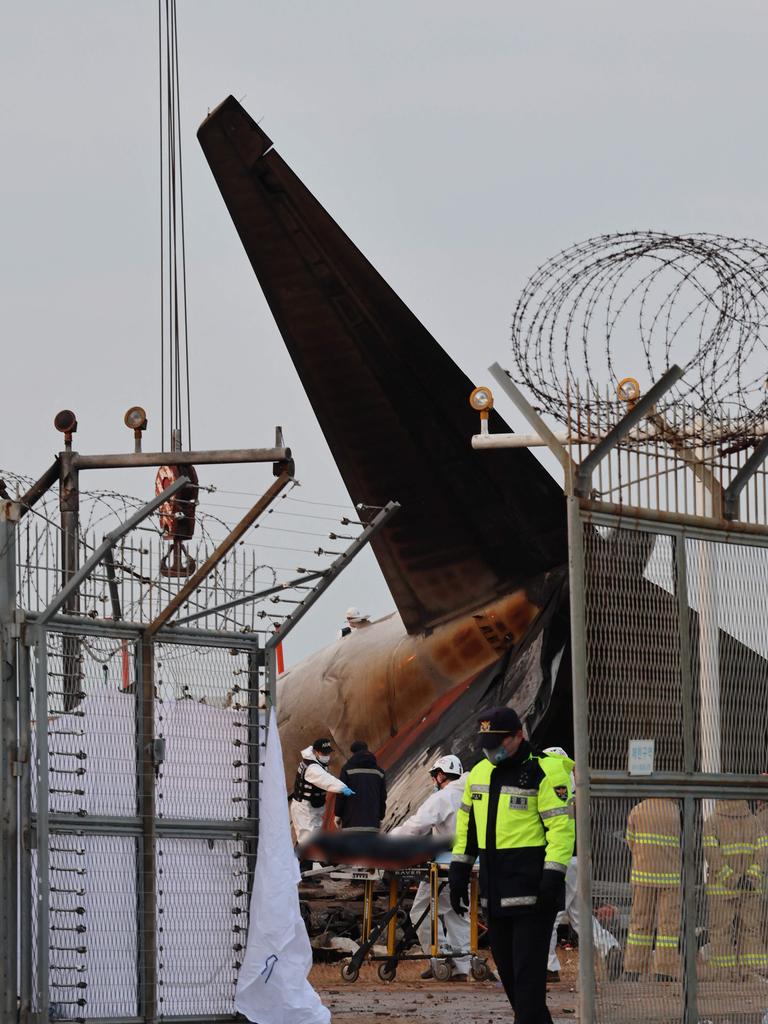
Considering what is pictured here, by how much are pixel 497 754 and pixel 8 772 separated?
2.99 m

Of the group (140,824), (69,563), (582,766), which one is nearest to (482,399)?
(69,563)

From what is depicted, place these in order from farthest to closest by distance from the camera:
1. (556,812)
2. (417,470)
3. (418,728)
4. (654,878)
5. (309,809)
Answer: (418,728), (417,470), (309,809), (556,812), (654,878)

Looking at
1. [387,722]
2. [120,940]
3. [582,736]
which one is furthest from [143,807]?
[387,722]

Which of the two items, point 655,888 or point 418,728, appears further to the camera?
point 418,728

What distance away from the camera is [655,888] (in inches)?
433

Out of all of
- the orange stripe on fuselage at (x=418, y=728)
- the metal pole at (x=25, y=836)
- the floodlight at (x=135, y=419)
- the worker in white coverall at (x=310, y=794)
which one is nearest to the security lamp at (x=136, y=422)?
the floodlight at (x=135, y=419)

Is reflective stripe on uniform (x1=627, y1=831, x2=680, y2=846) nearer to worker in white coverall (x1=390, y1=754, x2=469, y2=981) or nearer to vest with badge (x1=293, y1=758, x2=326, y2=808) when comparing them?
worker in white coverall (x1=390, y1=754, x2=469, y2=981)

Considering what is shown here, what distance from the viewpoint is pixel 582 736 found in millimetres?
10445

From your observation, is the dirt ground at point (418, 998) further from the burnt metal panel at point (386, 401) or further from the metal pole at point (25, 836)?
the burnt metal panel at point (386, 401)

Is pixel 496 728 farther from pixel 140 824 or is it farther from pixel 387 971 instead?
pixel 387 971

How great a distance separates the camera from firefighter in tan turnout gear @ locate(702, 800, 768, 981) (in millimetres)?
11305

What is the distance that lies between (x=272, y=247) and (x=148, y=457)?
10.5 meters

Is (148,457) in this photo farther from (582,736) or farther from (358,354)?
(358,354)

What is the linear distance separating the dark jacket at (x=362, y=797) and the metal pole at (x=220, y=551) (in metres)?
7.04
